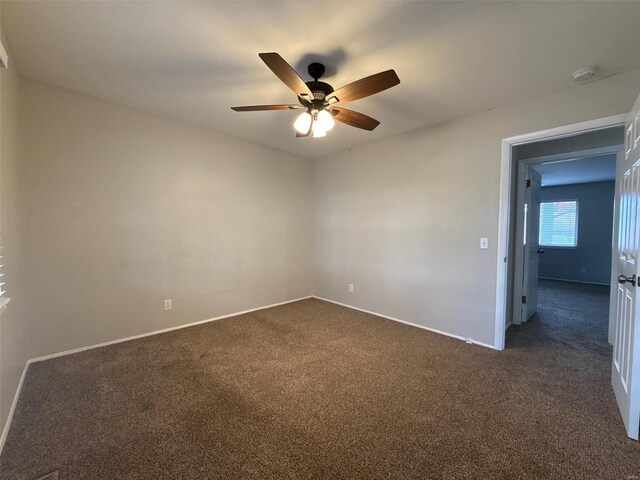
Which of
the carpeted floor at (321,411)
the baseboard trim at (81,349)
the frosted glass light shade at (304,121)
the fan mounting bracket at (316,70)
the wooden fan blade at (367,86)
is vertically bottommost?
the carpeted floor at (321,411)

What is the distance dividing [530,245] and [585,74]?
235 centimetres

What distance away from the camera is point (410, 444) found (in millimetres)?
1527

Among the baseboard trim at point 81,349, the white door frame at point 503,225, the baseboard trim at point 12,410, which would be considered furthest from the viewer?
the white door frame at point 503,225

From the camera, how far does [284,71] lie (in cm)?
163

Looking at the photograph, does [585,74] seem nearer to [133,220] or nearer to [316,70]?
[316,70]

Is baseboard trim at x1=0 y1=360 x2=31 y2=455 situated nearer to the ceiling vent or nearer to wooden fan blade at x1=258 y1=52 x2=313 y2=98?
wooden fan blade at x1=258 y1=52 x2=313 y2=98

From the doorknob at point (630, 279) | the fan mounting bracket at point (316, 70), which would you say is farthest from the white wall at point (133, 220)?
the doorknob at point (630, 279)

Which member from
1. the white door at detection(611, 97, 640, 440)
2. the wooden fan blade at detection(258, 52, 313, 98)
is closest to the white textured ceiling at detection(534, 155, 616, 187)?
the white door at detection(611, 97, 640, 440)

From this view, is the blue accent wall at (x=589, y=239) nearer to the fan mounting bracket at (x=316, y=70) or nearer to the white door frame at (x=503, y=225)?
the white door frame at (x=503, y=225)

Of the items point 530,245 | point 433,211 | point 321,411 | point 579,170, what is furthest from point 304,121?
point 579,170

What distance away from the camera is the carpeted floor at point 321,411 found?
1.40 meters

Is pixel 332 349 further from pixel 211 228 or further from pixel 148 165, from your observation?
pixel 148 165

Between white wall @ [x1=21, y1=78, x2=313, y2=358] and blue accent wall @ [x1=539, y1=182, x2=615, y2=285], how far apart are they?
7007mm

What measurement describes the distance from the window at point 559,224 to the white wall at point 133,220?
23.0 ft
